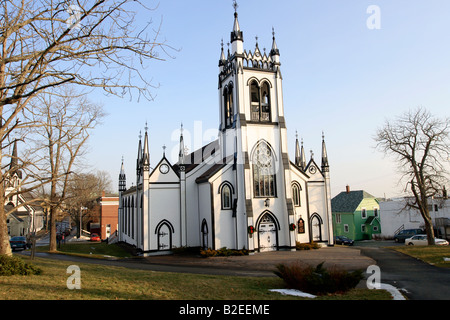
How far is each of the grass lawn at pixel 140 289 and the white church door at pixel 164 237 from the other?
15.9 meters

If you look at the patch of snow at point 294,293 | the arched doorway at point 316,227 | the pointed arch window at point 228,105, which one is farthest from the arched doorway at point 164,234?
the patch of snow at point 294,293

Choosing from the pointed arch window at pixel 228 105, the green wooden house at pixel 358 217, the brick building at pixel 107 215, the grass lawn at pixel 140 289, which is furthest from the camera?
the brick building at pixel 107 215

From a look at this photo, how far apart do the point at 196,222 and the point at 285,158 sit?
9.85m

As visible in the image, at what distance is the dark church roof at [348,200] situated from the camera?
56.4 meters

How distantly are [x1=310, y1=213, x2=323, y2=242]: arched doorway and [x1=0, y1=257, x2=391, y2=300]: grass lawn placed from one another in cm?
1993

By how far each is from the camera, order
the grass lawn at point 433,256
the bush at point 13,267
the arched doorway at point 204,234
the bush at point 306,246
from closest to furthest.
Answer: the bush at point 13,267
the grass lawn at point 433,256
the arched doorway at point 204,234
the bush at point 306,246

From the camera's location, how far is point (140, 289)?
1091 cm

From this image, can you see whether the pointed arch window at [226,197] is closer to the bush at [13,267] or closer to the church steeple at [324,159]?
the church steeple at [324,159]

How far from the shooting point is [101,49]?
7.79 metres

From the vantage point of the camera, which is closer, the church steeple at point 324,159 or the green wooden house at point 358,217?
the church steeple at point 324,159

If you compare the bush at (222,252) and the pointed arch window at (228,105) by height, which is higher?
the pointed arch window at (228,105)

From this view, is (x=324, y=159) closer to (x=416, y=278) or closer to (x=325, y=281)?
(x=416, y=278)

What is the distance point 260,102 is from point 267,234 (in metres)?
11.5
